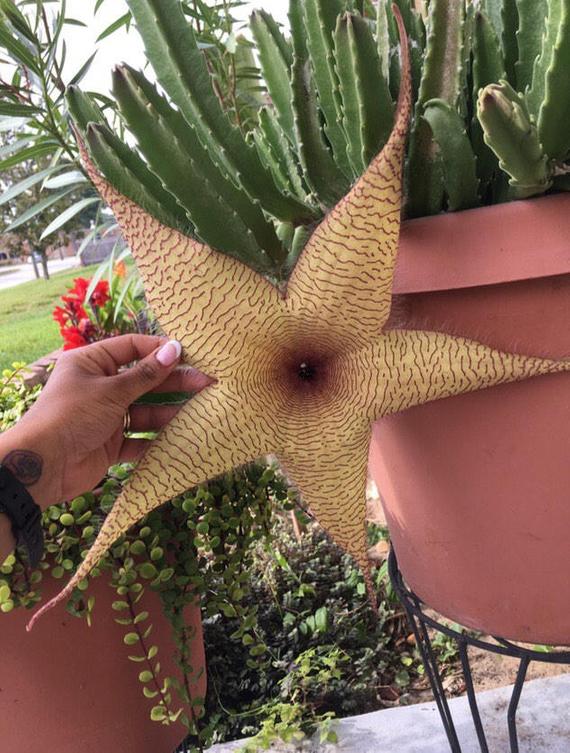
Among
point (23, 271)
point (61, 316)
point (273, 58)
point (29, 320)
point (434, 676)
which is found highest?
point (273, 58)

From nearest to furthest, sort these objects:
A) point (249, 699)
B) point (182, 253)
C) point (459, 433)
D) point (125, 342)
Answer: point (182, 253) < point (459, 433) < point (125, 342) < point (249, 699)

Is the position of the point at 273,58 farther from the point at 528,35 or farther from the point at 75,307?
the point at 75,307

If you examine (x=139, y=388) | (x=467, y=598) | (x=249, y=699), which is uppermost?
(x=139, y=388)

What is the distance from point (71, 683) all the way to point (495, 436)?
26.7 inches

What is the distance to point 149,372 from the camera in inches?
26.7

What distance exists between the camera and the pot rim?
57cm

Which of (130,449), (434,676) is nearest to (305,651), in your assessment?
(434,676)

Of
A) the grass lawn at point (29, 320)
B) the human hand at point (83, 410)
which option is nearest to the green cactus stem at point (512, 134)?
the human hand at point (83, 410)

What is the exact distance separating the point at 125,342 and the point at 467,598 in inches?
19.1

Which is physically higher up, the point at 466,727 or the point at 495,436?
the point at 495,436

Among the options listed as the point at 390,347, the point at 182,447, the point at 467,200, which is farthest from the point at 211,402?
the point at 467,200

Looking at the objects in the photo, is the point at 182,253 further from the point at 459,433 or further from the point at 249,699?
the point at 249,699

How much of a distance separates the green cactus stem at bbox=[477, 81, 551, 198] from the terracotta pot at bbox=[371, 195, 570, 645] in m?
0.03

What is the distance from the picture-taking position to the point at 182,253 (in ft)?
1.80
